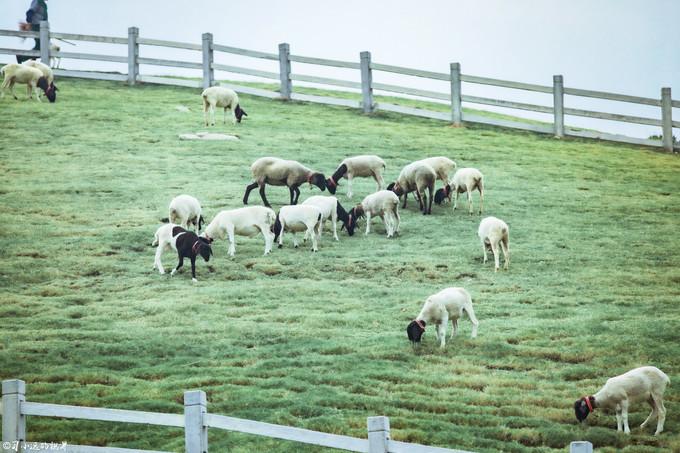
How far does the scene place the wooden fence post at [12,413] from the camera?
414 inches

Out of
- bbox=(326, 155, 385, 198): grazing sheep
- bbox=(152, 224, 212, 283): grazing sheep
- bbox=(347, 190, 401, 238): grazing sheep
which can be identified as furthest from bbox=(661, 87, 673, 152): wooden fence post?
bbox=(152, 224, 212, 283): grazing sheep

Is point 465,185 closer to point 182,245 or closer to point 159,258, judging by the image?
point 182,245

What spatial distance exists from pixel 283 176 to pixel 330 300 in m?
6.83

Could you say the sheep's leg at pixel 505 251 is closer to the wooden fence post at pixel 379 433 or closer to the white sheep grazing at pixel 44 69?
the wooden fence post at pixel 379 433

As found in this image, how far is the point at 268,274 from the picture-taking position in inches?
784

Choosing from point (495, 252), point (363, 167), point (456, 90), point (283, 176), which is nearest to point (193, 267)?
point (283, 176)

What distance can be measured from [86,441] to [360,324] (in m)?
5.95

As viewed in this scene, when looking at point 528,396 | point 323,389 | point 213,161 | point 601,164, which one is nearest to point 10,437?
point 323,389

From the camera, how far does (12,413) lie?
10523mm

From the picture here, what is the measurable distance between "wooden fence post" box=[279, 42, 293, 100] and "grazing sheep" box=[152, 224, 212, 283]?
21291 mm

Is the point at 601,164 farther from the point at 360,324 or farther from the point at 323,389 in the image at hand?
the point at 323,389

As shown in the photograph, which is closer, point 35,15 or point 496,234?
point 496,234

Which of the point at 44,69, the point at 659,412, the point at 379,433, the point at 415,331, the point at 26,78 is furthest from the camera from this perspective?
the point at 44,69

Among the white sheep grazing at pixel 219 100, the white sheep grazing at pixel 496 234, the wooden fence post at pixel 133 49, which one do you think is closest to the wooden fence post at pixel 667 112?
the white sheep grazing at pixel 219 100
